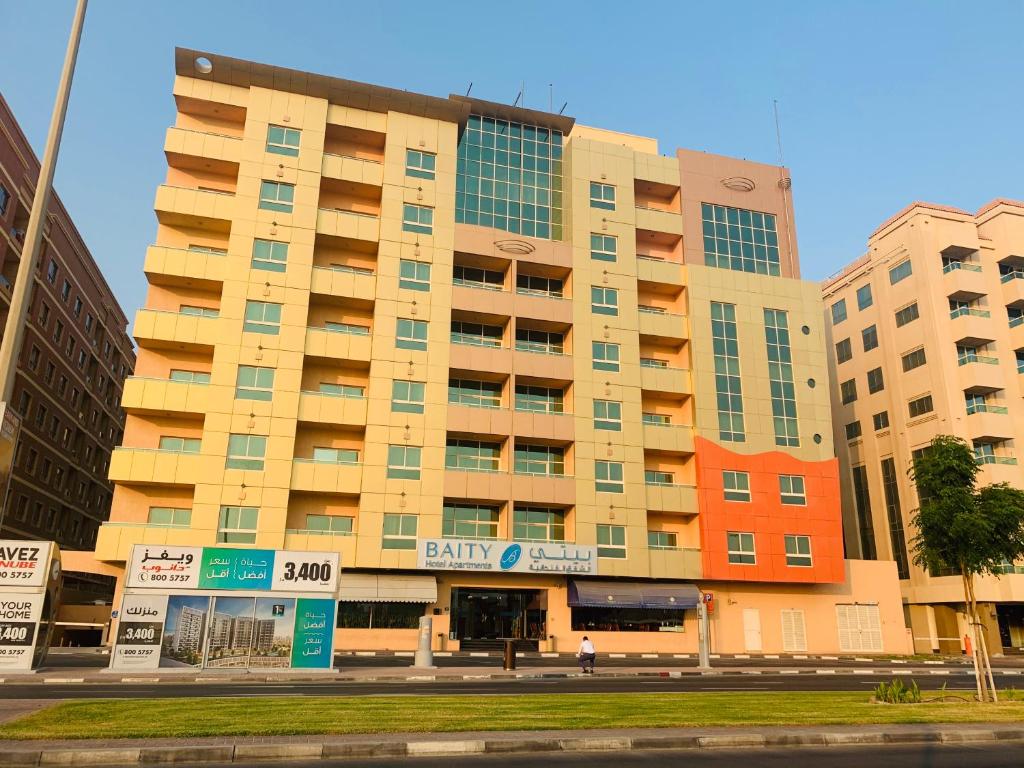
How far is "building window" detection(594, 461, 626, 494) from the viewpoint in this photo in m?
47.6

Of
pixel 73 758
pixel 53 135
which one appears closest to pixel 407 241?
pixel 53 135

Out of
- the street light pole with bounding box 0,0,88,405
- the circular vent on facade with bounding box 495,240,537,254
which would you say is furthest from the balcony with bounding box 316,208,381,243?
the street light pole with bounding box 0,0,88,405

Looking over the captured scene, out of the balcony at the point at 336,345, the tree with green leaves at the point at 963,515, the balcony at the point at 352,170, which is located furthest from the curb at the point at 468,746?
the balcony at the point at 352,170

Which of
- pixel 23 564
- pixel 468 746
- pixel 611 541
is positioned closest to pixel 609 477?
pixel 611 541

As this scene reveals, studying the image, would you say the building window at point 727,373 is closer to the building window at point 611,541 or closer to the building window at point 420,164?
the building window at point 611,541

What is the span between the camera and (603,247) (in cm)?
5250

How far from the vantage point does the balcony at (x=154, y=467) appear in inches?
1607

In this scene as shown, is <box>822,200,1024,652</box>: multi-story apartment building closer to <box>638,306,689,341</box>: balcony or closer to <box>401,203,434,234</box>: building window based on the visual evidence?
<box>638,306,689,341</box>: balcony

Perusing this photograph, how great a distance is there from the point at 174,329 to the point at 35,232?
3367 centimetres

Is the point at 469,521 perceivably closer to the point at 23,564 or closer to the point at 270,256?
the point at 270,256

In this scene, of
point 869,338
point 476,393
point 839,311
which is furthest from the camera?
point 839,311

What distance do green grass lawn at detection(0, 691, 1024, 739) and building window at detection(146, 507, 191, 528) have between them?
92.2 feet

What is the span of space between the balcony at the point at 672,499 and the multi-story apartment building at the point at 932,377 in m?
Answer: 20.6

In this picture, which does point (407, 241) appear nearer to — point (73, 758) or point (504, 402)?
point (504, 402)
